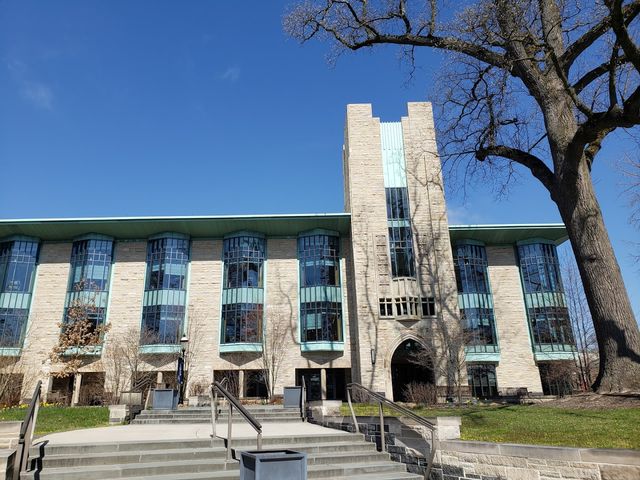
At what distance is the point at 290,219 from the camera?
33.3 meters

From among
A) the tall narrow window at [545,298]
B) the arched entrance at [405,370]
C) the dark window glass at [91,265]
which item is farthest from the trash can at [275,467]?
the tall narrow window at [545,298]

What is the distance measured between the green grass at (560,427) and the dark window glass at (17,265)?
3403 centimetres

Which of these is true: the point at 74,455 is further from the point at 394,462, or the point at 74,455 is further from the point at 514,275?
the point at 514,275

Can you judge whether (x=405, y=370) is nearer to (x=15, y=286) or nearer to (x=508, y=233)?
(x=508, y=233)

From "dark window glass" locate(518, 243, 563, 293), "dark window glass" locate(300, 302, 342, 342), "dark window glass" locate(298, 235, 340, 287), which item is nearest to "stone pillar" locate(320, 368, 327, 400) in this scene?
"dark window glass" locate(300, 302, 342, 342)

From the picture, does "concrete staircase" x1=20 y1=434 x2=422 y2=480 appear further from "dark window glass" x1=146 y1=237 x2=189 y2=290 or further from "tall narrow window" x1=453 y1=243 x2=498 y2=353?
"dark window glass" x1=146 y1=237 x2=189 y2=290

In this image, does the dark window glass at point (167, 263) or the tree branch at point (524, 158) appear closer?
the tree branch at point (524, 158)

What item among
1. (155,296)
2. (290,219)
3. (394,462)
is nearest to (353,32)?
(394,462)

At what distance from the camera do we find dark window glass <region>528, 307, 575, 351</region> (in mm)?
32719

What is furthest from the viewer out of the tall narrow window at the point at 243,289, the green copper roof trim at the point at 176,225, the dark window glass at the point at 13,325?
the green copper roof trim at the point at 176,225

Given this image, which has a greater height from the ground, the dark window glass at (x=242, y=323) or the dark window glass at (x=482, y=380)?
the dark window glass at (x=242, y=323)

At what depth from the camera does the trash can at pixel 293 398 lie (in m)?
15.4

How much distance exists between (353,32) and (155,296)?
25751 mm

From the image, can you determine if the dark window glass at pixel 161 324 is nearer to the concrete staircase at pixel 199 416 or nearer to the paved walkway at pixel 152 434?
the concrete staircase at pixel 199 416
